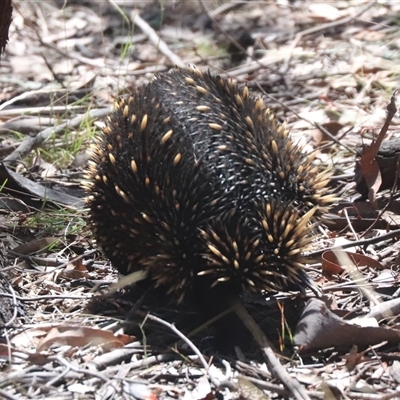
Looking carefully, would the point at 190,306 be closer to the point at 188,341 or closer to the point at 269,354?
the point at 188,341

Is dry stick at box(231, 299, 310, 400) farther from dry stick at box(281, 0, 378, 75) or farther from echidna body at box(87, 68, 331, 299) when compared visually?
dry stick at box(281, 0, 378, 75)

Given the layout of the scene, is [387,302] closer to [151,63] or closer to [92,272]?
[92,272]

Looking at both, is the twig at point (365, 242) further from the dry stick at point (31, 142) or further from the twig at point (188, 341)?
the dry stick at point (31, 142)

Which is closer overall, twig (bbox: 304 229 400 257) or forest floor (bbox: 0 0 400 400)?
forest floor (bbox: 0 0 400 400)

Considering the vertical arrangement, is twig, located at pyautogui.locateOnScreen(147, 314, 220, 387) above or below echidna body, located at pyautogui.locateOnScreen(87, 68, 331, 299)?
below

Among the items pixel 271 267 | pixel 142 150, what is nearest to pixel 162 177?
pixel 142 150

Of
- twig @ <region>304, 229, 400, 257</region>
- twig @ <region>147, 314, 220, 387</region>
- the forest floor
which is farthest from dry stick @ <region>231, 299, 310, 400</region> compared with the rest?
twig @ <region>304, 229, 400, 257</region>

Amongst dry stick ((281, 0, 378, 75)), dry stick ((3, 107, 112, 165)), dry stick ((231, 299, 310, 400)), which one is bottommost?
dry stick ((3, 107, 112, 165))

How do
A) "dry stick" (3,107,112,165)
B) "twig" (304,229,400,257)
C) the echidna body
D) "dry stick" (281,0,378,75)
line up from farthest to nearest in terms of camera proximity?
"dry stick" (281,0,378,75) < "dry stick" (3,107,112,165) < "twig" (304,229,400,257) < the echidna body
